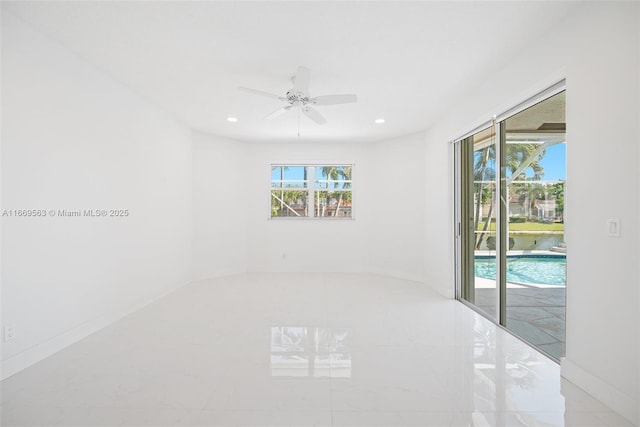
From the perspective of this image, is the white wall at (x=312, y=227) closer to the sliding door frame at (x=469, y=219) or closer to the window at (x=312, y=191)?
the window at (x=312, y=191)

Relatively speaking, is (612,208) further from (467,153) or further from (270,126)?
(270,126)

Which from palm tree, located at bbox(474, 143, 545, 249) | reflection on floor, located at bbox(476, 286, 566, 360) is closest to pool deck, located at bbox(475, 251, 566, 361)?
reflection on floor, located at bbox(476, 286, 566, 360)

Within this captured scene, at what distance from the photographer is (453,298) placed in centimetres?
418

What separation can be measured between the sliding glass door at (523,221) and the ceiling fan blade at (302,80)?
6.39 feet

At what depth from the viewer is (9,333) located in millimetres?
2154

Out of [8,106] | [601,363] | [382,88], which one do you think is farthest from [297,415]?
[382,88]

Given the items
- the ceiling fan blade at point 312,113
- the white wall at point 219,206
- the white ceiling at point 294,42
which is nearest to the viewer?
the white ceiling at point 294,42

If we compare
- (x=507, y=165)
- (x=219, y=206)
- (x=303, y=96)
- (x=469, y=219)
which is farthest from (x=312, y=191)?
(x=507, y=165)

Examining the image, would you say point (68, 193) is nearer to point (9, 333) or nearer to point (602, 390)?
point (9, 333)

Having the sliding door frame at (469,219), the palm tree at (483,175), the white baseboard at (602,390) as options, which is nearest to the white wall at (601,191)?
the white baseboard at (602,390)

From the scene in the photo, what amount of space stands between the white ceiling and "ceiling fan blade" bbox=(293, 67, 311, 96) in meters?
0.12

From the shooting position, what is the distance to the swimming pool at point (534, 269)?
2.70 metres

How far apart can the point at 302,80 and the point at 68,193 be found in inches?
89.7

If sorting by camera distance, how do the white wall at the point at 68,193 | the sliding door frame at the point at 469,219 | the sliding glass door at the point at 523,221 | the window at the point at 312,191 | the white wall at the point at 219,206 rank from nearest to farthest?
1. the white wall at the point at 68,193
2. the sliding glass door at the point at 523,221
3. the sliding door frame at the point at 469,219
4. the white wall at the point at 219,206
5. the window at the point at 312,191
